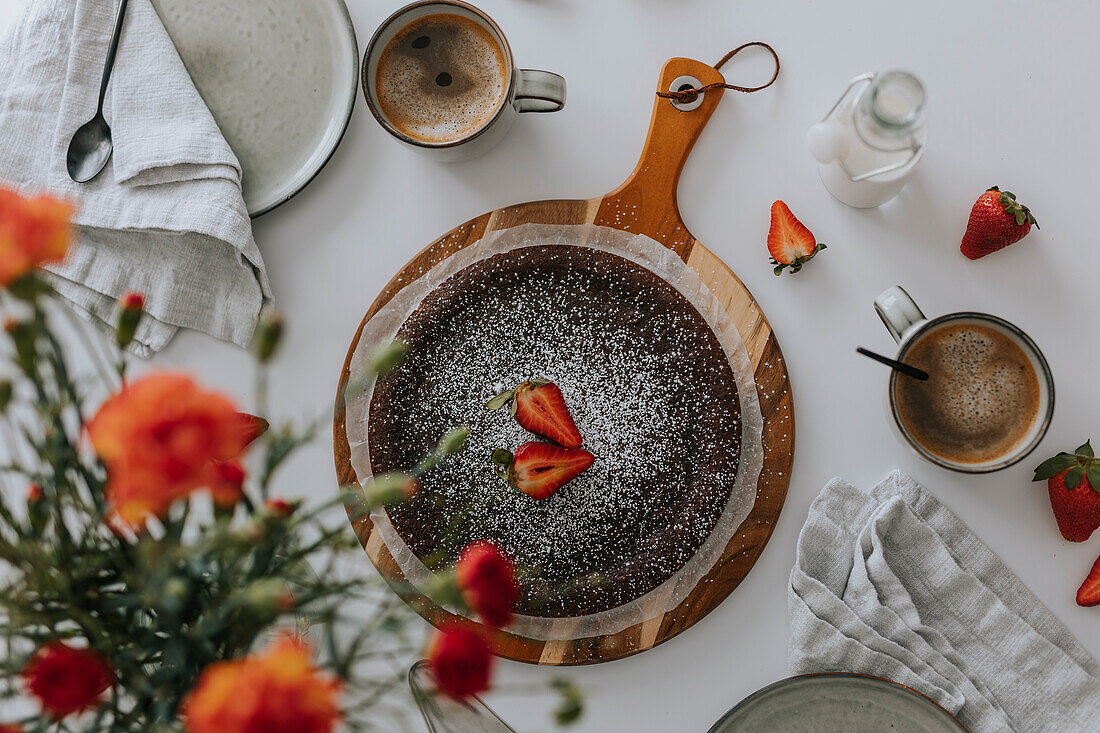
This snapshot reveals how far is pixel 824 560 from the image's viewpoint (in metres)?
1.13

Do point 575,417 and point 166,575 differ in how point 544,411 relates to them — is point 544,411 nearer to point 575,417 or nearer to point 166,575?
point 575,417

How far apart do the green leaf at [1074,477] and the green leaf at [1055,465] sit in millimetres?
13

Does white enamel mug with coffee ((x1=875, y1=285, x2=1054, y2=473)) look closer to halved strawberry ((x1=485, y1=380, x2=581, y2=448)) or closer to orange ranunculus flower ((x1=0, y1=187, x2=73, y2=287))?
halved strawberry ((x1=485, y1=380, x2=581, y2=448))

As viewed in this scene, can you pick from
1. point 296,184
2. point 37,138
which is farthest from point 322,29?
point 37,138

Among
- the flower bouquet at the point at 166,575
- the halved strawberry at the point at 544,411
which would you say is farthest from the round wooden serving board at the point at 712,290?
the flower bouquet at the point at 166,575

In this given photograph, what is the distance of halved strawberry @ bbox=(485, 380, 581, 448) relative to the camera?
1.09 m

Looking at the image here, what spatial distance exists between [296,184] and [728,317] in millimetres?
650

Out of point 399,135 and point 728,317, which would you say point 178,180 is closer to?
point 399,135

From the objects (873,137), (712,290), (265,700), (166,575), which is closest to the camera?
(265,700)

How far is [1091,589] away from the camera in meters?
1.11

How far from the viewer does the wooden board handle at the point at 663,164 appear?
115 centimetres

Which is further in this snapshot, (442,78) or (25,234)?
(442,78)

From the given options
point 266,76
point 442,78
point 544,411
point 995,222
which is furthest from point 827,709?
point 266,76

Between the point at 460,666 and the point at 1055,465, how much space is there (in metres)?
0.98
